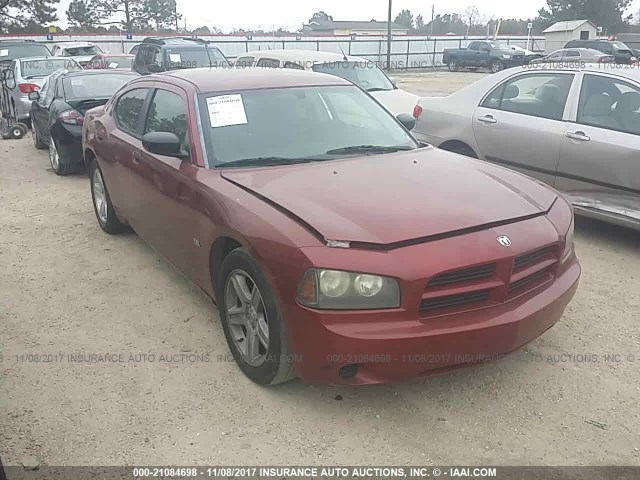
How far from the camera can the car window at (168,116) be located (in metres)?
3.97

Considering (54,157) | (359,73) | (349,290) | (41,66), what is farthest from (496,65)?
(349,290)

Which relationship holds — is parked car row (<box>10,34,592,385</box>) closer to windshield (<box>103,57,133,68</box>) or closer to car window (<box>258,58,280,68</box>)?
car window (<box>258,58,280,68</box>)

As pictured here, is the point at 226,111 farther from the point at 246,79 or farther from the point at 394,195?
the point at 394,195

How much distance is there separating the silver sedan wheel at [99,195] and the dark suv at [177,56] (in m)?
8.05

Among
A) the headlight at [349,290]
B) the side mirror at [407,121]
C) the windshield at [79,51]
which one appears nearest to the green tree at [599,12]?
the windshield at [79,51]

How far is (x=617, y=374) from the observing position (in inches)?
135

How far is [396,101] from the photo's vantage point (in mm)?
9852

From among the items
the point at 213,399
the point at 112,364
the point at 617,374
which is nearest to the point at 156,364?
the point at 112,364

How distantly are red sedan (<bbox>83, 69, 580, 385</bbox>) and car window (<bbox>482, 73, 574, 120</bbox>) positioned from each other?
2186 mm

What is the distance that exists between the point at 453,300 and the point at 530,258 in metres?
0.54

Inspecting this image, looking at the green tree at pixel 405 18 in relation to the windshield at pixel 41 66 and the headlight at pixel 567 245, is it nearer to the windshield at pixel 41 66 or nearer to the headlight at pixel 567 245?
the windshield at pixel 41 66

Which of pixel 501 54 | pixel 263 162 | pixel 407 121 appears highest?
pixel 501 54

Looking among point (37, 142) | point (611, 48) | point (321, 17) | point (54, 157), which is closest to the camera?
point (54, 157)

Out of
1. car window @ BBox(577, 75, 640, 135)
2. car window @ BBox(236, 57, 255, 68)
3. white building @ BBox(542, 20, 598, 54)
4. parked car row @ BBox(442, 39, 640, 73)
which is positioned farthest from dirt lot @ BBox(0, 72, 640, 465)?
white building @ BBox(542, 20, 598, 54)
